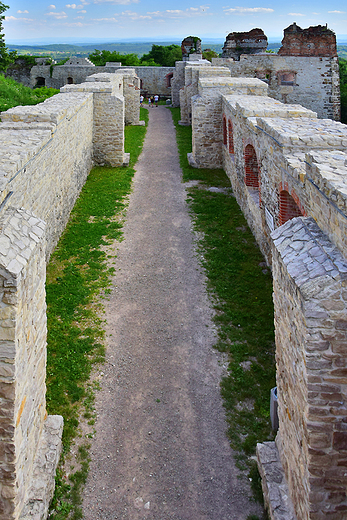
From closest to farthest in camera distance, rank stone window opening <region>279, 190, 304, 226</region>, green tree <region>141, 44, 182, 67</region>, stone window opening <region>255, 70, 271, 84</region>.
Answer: stone window opening <region>279, 190, 304, 226</region> → stone window opening <region>255, 70, 271, 84</region> → green tree <region>141, 44, 182, 67</region>

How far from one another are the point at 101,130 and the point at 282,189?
923cm

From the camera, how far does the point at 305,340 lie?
309 centimetres

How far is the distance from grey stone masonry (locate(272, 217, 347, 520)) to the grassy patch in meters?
1.27

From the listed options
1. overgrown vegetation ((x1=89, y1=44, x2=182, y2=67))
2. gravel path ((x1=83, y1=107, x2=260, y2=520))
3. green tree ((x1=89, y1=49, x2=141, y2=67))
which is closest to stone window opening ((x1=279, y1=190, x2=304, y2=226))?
gravel path ((x1=83, y1=107, x2=260, y2=520))

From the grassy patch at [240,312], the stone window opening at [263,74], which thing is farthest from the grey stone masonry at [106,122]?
the stone window opening at [263,74]

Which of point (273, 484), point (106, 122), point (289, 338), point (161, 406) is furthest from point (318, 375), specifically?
point (106, 122)

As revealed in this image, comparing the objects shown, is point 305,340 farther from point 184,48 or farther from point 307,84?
point 184,48

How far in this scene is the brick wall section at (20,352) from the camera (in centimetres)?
326

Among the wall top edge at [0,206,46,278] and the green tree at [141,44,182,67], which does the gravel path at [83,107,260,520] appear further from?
the green tree at [141,44,182,67]

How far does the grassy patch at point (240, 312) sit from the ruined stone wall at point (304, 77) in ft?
51.3

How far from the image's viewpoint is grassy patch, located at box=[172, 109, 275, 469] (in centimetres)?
495

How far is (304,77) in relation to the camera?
24422 millimetres

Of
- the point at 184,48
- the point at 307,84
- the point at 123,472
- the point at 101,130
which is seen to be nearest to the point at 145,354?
the point at 123,472

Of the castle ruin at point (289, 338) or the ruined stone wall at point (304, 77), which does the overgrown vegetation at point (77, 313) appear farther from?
the ruined stone wall at point (304, 77)
